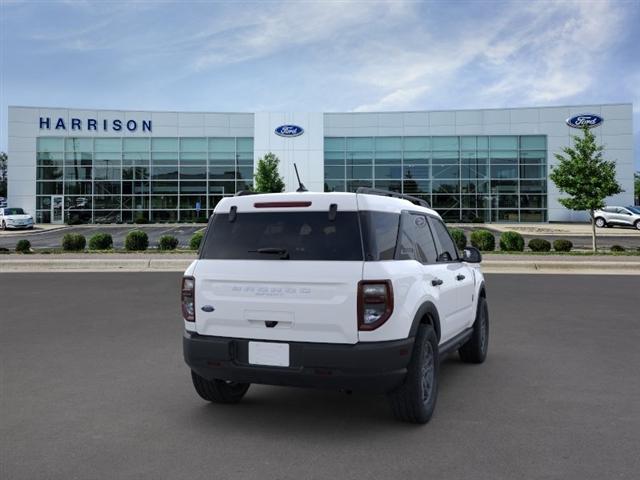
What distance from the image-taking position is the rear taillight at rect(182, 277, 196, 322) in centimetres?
452

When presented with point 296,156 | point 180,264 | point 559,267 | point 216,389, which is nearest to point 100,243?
point 180,264

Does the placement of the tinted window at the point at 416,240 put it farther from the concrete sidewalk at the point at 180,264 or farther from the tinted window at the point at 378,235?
the concrete sidewalk at the point at 180,264

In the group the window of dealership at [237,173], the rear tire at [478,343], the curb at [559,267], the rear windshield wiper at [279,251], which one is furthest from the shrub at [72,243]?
the window of dealership at [237,173]

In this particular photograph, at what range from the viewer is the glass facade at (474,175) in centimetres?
4619

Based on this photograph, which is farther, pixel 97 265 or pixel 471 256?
pixel 97 265

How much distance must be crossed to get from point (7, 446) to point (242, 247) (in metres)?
2.16

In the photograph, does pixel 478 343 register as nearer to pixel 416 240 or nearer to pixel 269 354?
pixel 416 240

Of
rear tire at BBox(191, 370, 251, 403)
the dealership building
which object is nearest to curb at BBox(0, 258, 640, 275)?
rear tire at BBox(191, 370, 251, 403)

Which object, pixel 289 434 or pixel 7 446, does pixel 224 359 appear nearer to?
pixel 289 434

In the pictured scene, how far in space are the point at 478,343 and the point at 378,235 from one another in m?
2.82

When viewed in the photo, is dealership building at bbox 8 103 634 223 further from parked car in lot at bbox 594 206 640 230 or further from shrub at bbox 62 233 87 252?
shrub at bbox 62 233 87 252

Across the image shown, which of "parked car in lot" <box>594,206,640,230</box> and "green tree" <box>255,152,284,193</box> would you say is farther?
"green tree" <box>255,152,284,193</box>

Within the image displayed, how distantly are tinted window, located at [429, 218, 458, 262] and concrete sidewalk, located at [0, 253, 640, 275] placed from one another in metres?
12.3

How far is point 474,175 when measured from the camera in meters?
46.3
